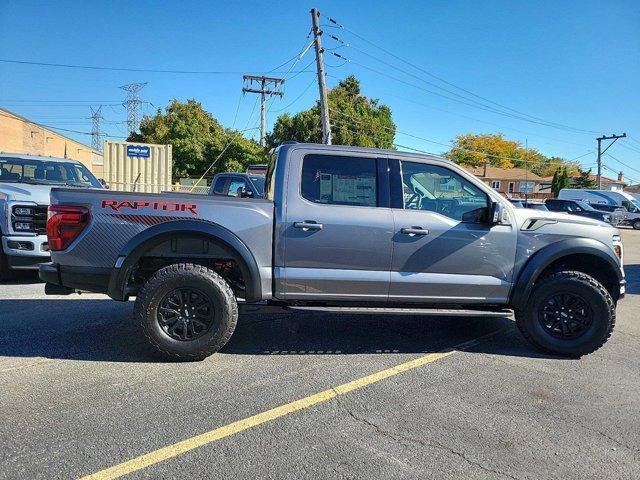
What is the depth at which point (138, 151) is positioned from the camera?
65.8ft

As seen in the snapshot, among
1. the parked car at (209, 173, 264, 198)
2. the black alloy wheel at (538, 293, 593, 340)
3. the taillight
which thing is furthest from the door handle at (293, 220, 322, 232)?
the parked car at (209, 173, 264, 198)

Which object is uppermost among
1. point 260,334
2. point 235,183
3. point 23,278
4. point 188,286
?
point 235,183

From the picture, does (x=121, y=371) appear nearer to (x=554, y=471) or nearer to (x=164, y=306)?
(x=164, y=306)

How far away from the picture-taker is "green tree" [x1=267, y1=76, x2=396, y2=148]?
132 ft

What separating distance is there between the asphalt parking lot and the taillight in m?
1.11

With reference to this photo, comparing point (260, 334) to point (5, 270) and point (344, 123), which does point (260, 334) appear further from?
point (344, 123)

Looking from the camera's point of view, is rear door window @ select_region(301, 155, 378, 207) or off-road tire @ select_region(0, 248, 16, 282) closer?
rear door window @ select_region(301, 155, 378, 207)

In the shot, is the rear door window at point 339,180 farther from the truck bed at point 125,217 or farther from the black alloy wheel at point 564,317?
the black alloy wheel at point 564,317

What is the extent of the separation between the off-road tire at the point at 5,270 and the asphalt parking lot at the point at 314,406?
2244mm

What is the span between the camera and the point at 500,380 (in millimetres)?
4266

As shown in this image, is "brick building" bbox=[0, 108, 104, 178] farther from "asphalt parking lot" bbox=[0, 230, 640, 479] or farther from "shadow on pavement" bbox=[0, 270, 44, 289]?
"asphalt parking lot" bbox=[0, 230, 640, 479]

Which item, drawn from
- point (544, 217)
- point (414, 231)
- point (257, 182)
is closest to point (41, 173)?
point (257, 182)

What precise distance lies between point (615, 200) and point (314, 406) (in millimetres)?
35410

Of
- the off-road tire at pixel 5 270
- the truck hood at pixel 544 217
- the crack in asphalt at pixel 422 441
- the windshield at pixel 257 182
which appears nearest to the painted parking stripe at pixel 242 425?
the crack in asphalt at pixel 422 441
